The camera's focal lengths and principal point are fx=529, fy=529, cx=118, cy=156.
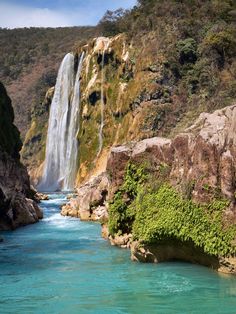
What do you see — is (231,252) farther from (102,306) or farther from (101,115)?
(101,115)

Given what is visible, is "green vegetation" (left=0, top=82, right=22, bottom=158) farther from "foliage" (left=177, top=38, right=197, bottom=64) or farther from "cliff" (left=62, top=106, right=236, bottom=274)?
"cliff" (left=62, top=106, right=236, bottom=274)

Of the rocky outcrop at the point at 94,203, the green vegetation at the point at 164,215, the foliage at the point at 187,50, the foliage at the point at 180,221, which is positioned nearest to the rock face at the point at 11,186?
the rocky outcrop at the point at 94,203

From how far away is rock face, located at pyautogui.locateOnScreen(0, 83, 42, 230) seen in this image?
31734 millimetres

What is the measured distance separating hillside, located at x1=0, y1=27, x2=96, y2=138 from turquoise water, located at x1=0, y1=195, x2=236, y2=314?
105 metres

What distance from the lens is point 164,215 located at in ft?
56.6

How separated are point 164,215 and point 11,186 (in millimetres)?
19785

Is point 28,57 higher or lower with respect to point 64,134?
higher

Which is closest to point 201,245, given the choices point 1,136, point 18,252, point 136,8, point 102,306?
point 102,306

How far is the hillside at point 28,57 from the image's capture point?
13625 cm

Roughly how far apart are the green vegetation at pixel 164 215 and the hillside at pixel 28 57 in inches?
4131

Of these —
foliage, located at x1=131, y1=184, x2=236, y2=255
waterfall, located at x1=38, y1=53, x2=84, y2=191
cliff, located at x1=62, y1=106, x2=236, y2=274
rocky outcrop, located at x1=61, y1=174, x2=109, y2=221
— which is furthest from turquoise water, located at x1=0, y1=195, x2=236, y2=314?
waterfall, located at x1=38, y1=53, x2=84, y2=191

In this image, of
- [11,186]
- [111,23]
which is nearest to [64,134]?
[111,23]

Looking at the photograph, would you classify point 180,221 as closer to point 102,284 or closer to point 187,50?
point 102,284

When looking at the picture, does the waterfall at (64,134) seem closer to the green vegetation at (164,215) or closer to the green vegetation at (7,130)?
the green vegetation at (7,130)
